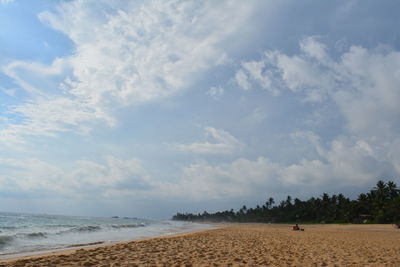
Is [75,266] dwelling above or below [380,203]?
below

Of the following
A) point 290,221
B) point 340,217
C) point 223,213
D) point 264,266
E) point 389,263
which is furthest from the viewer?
point 223,213

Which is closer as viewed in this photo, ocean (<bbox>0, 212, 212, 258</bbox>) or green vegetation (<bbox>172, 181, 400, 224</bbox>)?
ocean (<bbox>0, 212, 212, 258</bbox>)

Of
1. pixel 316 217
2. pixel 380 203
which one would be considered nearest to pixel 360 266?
pixel 380 203

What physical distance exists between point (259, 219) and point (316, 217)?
40.1m

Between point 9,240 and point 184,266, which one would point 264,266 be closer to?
point 184,266

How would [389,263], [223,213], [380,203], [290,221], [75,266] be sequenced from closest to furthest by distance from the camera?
[75,266]
[389,263]
[380,203]
[290,221]
[223,213]

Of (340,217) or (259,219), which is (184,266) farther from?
(259,219)

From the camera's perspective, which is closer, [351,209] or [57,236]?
[57,236]

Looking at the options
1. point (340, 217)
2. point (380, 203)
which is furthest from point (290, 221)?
point (380, 203)

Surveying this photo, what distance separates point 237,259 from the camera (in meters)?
9.61

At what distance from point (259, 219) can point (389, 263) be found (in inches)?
4635

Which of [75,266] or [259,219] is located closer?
[75,266]

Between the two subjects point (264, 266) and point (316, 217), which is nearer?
point (264, 266)

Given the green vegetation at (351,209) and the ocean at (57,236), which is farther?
the green vegetation at (351,209)
